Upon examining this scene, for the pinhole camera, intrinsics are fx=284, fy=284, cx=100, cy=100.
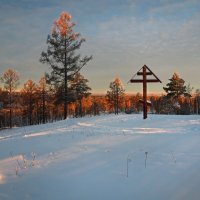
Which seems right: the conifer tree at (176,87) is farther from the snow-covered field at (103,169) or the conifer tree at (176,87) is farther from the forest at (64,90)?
the snow-covered field at (103,169)

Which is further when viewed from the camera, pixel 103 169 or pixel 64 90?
pixel 64 90

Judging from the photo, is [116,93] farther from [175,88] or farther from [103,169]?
[103,169]

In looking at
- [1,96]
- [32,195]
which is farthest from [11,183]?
[1,96]

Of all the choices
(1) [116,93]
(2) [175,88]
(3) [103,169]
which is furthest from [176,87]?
(3) [103,169]

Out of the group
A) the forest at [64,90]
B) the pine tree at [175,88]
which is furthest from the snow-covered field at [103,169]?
the pine tree at [175,88]

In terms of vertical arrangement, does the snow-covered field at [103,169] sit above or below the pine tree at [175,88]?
below

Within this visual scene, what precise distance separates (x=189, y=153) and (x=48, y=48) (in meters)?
22.7

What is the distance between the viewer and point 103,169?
7.65 m

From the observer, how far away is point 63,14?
28500mm

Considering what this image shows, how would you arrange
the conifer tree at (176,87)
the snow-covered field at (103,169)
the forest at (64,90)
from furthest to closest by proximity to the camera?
the conifer tree at (176,87), the forest at (64,90), the snow-covered field at (103,169)

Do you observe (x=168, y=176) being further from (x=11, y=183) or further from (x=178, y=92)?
(x=178, y=92)

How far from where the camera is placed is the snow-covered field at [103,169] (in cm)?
650

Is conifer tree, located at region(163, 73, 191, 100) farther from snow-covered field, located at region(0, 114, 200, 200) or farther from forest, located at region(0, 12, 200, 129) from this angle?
snow-covered field, located at region(0, 114, 200, 200)

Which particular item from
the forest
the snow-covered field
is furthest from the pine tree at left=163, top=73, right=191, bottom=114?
the snow-covered field
